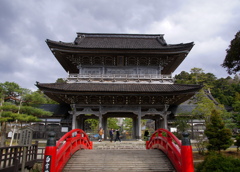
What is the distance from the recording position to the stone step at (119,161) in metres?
7.66

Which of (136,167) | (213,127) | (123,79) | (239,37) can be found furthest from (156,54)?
(136,167)

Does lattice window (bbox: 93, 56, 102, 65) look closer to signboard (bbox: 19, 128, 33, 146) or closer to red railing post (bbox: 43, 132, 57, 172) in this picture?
signboard (bbox: 19, 128, 33, 146)

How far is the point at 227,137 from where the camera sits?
1250 cm

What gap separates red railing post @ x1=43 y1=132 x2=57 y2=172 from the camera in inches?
247

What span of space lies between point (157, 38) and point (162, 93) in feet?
36.9

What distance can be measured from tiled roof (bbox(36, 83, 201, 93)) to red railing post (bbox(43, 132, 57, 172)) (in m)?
8.73

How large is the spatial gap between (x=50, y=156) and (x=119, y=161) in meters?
3.42

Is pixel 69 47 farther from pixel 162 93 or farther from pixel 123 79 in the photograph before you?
pixel 162 93

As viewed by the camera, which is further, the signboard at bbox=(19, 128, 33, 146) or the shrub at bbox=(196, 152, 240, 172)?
the signboard at bbox=(19, 128, 33, 146)

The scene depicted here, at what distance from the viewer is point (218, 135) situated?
502 inches

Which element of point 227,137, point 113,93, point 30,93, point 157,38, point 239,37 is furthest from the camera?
point 157,38

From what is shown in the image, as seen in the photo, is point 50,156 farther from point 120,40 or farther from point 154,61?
point 120,40

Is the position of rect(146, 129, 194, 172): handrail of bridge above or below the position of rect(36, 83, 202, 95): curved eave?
below

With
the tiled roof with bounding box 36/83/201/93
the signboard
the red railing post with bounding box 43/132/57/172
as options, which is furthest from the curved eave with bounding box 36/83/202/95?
the red railing post with bounding box 43/132/57/172
